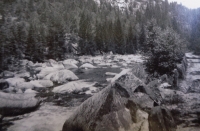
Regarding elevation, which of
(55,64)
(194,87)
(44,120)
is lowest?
(44,120)

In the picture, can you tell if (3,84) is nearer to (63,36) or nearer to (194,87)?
(194,87)

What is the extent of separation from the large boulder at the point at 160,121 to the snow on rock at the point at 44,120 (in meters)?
4.06

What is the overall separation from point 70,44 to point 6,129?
3538cm

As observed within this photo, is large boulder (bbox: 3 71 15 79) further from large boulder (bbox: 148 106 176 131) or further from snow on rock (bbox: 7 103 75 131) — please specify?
large boulder (bbox: 148 106 176 131)

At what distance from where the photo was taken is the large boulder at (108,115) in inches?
313

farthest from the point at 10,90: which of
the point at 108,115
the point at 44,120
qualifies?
the point at 108,115

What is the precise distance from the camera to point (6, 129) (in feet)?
30.5

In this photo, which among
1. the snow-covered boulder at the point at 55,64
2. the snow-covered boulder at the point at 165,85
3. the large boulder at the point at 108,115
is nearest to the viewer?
the large boulder at the point at 108,115

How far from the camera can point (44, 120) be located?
10352 millimetres

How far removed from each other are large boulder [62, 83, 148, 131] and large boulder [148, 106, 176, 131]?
0.46 metres

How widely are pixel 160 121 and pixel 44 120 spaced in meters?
5.68

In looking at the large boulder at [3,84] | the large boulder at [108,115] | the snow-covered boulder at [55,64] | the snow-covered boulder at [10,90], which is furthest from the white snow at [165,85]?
the snow-covered boulder at [55,64]

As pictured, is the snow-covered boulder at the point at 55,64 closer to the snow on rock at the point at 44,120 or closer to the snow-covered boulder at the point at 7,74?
the snow-covered boulder at the point at 7,74

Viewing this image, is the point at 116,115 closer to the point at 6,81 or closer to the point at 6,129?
the point at 6,129
